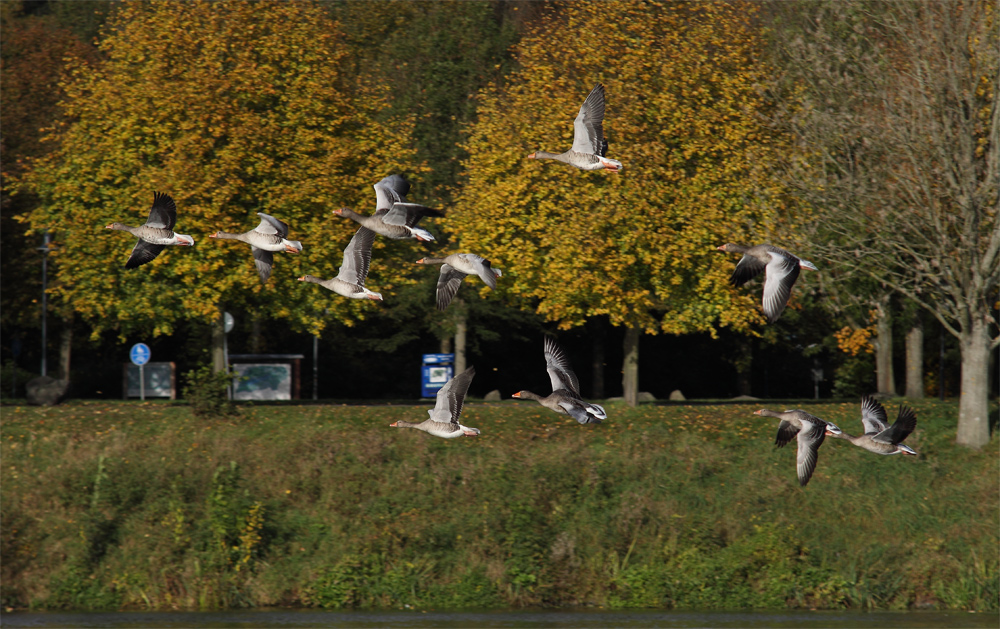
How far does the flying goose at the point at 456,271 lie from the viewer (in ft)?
47.4

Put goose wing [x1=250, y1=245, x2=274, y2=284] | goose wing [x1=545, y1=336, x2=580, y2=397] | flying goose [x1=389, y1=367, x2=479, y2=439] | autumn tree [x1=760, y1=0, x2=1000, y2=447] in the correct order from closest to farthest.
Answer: goose wing [x1=250, y1=245, x2=274, y2=284] < flying goose [x1=389, y1=367, x2=479, y2=439] < goose wing [x1=545, y1=336, x2=580, y2=397] < autumn tree [x1=760, y1=0, x2=1000, y2=447]

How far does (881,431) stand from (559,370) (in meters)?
5.01

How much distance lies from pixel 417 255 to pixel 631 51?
42.1 ft

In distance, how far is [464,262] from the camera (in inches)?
608

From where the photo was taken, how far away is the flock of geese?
595 inches

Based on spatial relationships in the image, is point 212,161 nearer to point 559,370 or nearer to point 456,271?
point 456,271

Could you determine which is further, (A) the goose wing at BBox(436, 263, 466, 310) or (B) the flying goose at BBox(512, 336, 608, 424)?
(A) the goose wing at BBox(436, 263, 466, 310)

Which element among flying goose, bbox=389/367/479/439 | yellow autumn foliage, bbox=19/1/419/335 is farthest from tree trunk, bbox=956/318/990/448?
yellow autumn foliage, bbox=19/1/419/335

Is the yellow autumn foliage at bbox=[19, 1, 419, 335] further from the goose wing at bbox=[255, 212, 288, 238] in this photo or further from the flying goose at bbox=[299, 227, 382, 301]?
the flying goose at bbox=[299, 227, 382, 301]

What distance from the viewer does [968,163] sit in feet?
86.9

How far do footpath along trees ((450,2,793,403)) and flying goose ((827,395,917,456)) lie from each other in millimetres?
12693

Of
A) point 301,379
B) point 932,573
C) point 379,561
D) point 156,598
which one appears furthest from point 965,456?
point 301,379

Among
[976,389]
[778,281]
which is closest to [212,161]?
[976,389]

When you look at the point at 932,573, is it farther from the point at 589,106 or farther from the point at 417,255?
the point at 417,255
